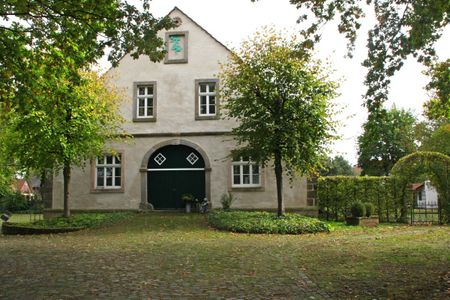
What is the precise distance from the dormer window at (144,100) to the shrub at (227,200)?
5.60 m

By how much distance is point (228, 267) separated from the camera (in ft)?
29.6

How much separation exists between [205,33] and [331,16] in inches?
636

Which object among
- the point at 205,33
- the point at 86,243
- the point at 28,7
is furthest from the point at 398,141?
the point at 28,7

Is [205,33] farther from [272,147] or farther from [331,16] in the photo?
[331,16]

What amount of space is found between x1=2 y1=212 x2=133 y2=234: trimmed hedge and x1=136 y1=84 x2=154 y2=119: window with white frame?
5.59m

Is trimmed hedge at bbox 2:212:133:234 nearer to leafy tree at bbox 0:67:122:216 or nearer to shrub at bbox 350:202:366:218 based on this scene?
leafy tree at bbox 0:67:122:216

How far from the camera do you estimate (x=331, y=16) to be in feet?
29.5

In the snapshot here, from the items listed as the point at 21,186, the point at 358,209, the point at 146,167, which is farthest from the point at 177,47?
the point at 21,186

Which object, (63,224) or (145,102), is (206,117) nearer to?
(145,102)

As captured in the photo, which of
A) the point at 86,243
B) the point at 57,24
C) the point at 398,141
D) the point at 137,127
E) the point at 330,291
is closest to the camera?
the point at 330,291

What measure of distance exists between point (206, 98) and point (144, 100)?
323 cm

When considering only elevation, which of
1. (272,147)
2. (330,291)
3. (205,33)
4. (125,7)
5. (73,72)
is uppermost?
(205,33)

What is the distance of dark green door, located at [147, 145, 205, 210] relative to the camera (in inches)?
938

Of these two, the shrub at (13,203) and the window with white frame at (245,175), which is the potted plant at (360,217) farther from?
the shrub at (13,203)
